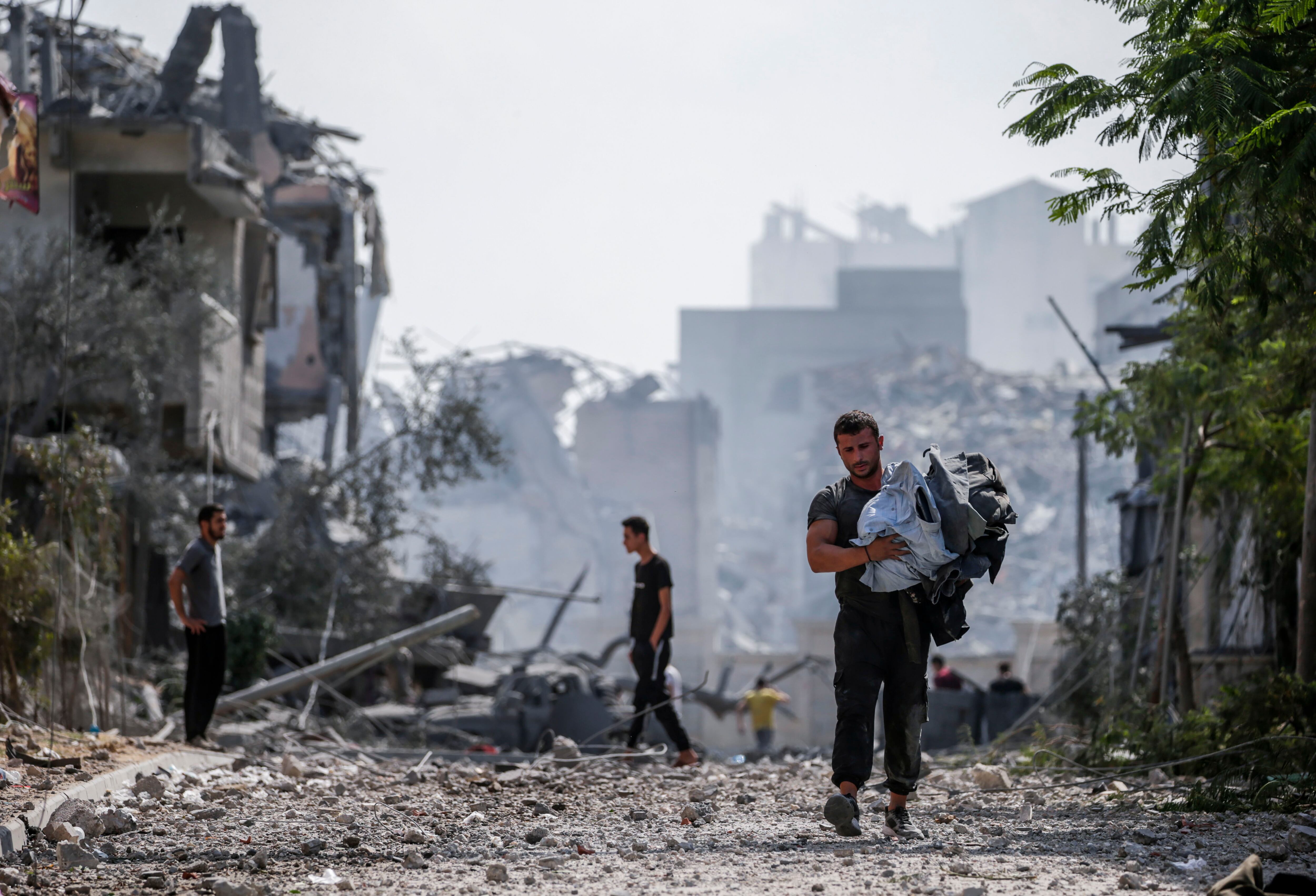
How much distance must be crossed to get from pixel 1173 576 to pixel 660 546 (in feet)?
194

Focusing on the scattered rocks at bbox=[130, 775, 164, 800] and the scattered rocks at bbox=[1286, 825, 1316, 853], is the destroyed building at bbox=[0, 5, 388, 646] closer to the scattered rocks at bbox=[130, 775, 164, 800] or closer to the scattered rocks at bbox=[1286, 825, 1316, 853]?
the scattered rocks at bbox=[130, 775, 164, 800]

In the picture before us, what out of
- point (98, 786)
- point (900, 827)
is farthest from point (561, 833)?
point (98, 786)

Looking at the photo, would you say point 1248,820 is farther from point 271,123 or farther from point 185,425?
point 271,123

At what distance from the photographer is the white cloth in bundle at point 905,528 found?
547cm

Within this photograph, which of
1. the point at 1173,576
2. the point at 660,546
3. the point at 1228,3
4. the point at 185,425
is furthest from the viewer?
the point at 660,546

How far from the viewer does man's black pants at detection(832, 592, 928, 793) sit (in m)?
5.72

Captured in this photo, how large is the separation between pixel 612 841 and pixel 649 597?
4.42 m

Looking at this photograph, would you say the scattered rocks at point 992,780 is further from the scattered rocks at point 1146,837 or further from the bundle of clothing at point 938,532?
the bundle of clothing at point 938,532

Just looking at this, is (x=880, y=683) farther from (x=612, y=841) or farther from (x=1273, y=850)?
(x=1273, y=850)

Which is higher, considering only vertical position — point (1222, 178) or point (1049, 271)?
point (1049, 271)

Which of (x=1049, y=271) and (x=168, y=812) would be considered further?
(x=1049, y=271)

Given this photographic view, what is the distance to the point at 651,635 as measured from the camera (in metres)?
10.4

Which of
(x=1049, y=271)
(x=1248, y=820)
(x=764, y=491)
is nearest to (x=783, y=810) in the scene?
(x=1248, y=820)

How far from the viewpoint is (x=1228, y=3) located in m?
6.02
